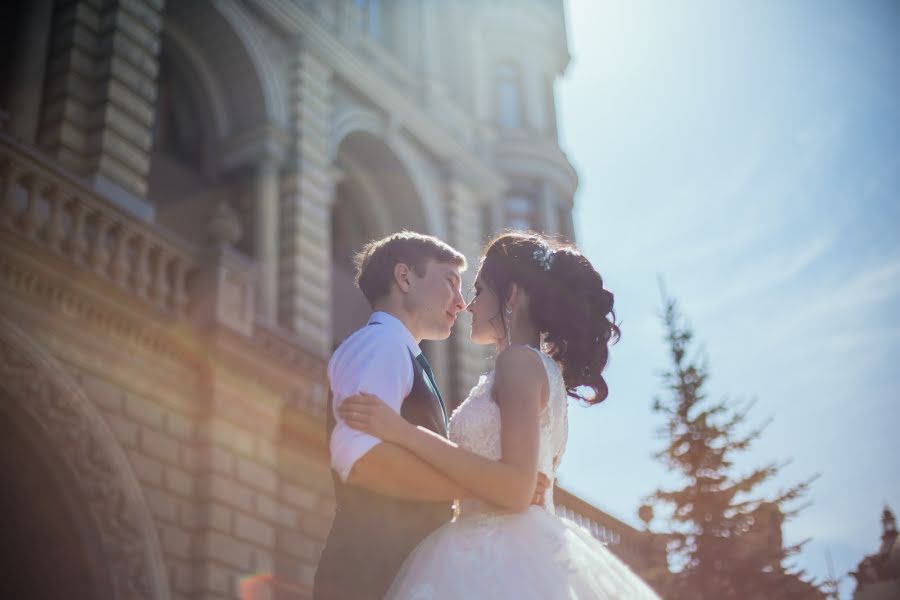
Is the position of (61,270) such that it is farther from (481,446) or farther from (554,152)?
(554,152)

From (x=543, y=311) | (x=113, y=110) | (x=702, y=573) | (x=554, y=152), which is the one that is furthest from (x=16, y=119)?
(x=554, y=152)

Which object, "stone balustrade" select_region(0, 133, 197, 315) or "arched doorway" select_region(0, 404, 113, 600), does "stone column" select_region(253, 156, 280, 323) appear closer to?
"stone balustrade" select_region(0, 133, 197, 315)

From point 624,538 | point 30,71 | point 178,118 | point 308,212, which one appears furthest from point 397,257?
point 178,118

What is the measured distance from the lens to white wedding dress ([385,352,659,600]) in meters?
3.42

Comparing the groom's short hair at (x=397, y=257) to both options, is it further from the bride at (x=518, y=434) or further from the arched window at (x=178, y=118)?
the arched window at (x=178, y=118)

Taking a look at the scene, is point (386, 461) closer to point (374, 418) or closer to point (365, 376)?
point (374, 418)

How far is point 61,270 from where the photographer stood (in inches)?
360

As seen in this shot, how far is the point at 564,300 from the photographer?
4008 mm

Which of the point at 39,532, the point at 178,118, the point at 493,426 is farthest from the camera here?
the point at 178,118

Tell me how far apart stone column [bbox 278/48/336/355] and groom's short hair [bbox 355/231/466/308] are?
410 inches

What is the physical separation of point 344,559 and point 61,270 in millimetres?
6613

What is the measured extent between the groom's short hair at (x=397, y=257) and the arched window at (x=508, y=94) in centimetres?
2199

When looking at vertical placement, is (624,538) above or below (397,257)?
above

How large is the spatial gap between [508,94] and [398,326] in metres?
23.5
